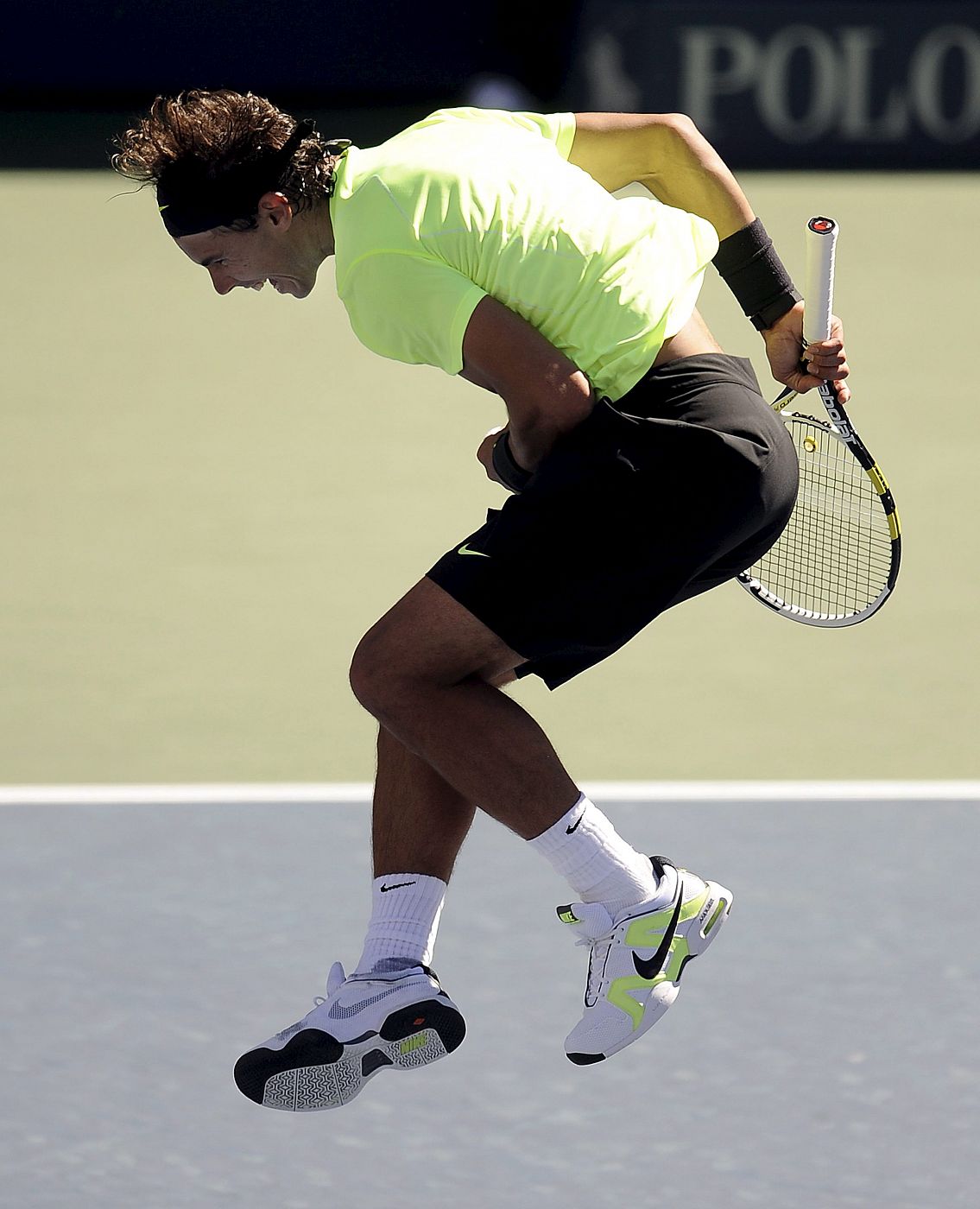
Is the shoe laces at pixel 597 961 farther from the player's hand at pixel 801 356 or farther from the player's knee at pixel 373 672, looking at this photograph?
the player's hand at pixel 801 356

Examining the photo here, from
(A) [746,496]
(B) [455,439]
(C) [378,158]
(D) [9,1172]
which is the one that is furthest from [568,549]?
(B) [455,439]

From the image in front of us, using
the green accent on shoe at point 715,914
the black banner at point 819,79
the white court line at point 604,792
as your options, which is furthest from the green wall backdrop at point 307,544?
the green accent on shoe at point 715,914

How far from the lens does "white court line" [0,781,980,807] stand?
18.9 ft

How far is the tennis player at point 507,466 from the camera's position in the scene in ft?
10.8

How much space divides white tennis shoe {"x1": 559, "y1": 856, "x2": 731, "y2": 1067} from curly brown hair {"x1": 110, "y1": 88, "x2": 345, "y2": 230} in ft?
4.30

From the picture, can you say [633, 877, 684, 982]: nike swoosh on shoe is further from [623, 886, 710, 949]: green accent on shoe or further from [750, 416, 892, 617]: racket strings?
[750, 416, 892, 617]: racket strings

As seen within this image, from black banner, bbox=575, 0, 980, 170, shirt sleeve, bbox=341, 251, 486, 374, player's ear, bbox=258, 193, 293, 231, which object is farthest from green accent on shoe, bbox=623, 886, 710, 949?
black banner, bbox=575, 0, 980, 170

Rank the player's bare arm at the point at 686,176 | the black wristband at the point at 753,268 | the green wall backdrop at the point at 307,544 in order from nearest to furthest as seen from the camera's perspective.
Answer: the player's bare arm at the point at 686,176 < the black wristband at the point at 753,268 < the green wall backdrop at the point at 307,544

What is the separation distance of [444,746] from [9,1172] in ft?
4.38

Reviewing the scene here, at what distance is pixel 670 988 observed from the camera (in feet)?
11.6

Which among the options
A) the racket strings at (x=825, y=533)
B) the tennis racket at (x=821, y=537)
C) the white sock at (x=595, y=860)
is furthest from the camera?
the racket strings at (x=825, y=533)

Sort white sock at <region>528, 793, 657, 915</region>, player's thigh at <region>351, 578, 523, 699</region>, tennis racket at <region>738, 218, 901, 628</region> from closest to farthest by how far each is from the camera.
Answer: player's thigh at <region>351, 578, 523, 699</region> < white sock at <region>528, 793, 657, 915</region> < tennis racket at <region>738, 218, 901, 628</region>

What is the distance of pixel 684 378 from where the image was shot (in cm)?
349

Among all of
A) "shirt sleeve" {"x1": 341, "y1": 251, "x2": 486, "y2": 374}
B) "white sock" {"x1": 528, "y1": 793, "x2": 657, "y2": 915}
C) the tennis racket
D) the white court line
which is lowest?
the white court line
